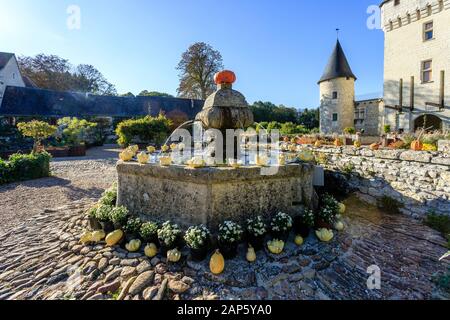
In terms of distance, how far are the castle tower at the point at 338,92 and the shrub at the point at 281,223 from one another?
62.0 ft

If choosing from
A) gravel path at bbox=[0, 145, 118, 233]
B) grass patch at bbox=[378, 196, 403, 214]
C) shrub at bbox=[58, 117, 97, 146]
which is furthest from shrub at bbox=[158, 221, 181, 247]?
shrub at bbox=[58, 117, 97, 146]

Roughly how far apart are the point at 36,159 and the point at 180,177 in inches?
318

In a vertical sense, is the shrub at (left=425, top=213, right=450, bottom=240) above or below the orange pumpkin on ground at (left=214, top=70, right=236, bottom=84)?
below

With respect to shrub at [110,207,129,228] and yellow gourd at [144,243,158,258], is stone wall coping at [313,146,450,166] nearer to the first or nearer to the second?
yellow gourd at [144,243,158,258]

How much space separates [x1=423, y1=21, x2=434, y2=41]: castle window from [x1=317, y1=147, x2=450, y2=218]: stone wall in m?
13.3

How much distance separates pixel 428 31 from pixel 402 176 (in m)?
14.4

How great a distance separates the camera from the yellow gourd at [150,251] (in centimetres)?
320

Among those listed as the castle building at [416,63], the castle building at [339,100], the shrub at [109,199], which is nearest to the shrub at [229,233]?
the shrub at [109,199]

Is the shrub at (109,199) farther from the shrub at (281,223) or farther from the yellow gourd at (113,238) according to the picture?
the shrub at (281,223)

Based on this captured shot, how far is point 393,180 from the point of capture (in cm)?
552

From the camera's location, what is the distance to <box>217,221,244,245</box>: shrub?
3.00 metres

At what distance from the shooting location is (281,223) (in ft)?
10.9

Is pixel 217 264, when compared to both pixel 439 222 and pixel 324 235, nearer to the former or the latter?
pixel 324 235
